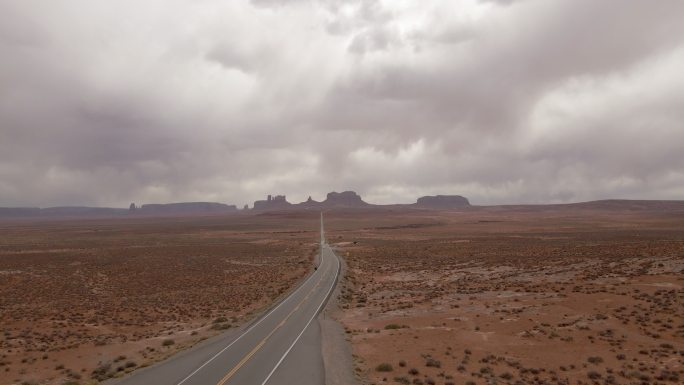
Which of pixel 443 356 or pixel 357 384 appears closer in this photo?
pixel 357 384

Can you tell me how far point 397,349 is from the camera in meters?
24.6

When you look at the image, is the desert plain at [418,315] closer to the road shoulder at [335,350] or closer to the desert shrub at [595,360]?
the desert shrub at [595,360]

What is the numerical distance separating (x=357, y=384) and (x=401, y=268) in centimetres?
4147

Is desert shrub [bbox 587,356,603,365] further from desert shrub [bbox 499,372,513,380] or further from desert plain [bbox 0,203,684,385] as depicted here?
desert shrub [bbox 499,372,513,380]

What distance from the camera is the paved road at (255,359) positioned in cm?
1964

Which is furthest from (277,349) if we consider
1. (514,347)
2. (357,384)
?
(514,347)

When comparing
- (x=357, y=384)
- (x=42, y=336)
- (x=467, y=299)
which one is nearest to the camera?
(x=357, y=384)

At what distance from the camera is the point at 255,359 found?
2220cm

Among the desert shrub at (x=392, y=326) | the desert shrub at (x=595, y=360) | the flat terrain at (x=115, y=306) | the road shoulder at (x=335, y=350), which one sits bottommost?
the flat terrain at (x=115, y=306)

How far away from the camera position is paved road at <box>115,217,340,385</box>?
64.4 feet

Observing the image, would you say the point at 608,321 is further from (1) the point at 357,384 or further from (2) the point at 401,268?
(2) the point at 401,268

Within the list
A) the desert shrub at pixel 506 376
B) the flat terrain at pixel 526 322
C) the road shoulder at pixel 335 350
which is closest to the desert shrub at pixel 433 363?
the flat terrain at pixel 526 322

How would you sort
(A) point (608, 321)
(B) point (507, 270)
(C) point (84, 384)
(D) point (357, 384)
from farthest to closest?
(B) point (507, 270), (A) point (608, 321), (C) point (84, 384), (D) point (357, 384)

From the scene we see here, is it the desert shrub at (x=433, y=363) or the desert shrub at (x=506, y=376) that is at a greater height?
the desert shrub at (x=506, y=376)
